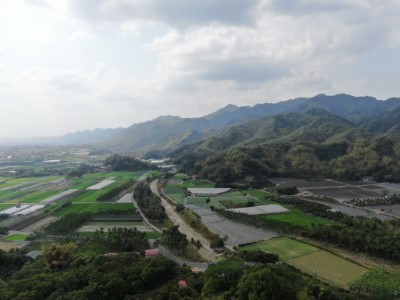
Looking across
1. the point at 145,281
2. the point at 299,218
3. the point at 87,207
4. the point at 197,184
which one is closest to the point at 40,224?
the point at 87,207

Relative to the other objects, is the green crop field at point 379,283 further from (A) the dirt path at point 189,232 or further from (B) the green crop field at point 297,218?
(B) the green crop field at point 297,218

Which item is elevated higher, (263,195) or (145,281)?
(145,281)

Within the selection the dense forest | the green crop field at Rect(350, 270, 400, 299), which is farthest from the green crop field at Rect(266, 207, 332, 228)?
the dense forest

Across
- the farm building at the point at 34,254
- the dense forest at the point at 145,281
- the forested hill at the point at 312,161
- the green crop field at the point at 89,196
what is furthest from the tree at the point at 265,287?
the forested hill at the point at 312,161

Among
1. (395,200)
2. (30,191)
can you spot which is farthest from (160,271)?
(30,191)

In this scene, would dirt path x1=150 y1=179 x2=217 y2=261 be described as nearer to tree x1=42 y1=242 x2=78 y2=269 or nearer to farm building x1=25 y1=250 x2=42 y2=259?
tree x1=42 y1=242 x2=78 y2=269

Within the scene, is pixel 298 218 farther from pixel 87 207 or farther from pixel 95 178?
pixel 95 178
